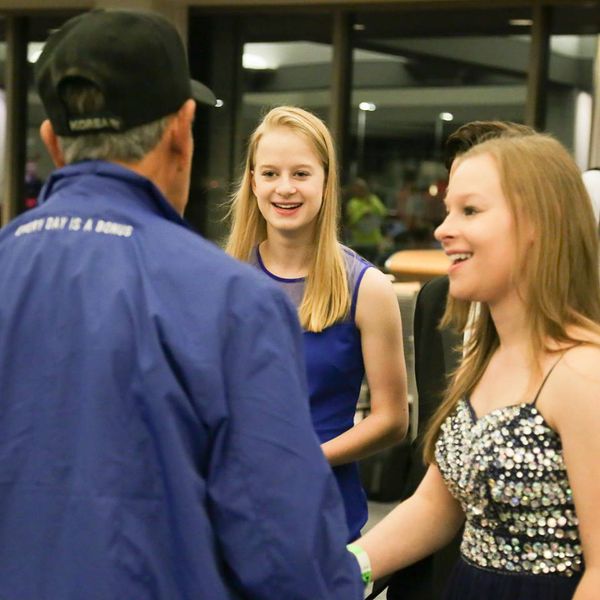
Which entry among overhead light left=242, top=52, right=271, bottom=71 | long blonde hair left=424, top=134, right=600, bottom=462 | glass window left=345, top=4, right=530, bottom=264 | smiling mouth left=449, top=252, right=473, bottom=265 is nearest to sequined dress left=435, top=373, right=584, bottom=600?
long blonde hair left=424, top=134, right=600, bottom=462

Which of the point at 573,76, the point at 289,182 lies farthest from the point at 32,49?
the point at 289,182

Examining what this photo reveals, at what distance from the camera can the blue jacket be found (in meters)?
1.34

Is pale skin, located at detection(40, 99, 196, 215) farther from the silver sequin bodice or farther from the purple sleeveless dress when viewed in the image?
the purple sleeveless dress

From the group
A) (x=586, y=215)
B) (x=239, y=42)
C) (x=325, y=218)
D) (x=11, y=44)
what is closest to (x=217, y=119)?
(x=239, y=42)

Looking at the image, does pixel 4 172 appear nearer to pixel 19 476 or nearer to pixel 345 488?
pixel 345 488

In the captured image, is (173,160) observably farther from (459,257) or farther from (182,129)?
(459,257)

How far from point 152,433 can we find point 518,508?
0.69 m

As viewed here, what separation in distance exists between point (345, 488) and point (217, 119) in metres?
8.89

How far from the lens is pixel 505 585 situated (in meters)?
1.85

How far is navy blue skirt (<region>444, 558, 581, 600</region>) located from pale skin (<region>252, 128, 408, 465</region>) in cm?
72

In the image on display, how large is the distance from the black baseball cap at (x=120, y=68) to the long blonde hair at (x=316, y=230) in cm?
124

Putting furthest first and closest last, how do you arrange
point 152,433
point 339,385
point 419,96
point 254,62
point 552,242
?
point 254,62 < point 419,96 < point 339,385 < point 552,242 < point 152,433

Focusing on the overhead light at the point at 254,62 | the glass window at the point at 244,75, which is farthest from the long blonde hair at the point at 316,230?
the overhead light at the point at 254,62

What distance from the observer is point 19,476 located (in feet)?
4.52
